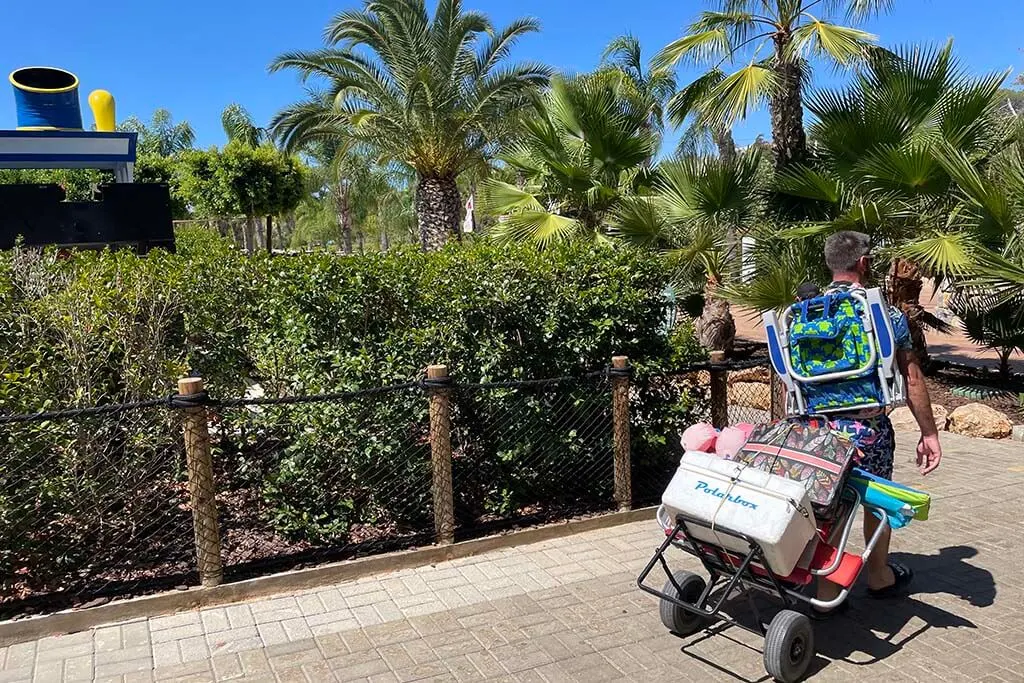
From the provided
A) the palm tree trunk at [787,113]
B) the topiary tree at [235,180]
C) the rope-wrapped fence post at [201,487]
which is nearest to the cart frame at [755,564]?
the rope-wrapped fence post at [201,487]

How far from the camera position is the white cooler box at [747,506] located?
3148 millimetres

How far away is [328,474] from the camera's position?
473 cm

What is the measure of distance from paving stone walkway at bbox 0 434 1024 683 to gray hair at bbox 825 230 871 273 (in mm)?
1702

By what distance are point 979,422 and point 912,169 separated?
8.08 ft

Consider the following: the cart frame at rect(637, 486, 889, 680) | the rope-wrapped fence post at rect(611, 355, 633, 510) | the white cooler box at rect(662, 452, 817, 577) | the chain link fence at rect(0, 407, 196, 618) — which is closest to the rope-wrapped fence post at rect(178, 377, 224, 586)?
the chain link fence at rect(0, 407, 196, 618)

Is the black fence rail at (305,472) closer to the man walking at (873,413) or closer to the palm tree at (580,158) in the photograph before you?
the man walking at (873,413)

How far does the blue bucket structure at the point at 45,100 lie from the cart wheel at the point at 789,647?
47.7 feet

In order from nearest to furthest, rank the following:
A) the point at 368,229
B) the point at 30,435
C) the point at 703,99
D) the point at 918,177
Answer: the point at 30,435 → the point at 918,177 → the point at 703,99 → the point at 368,229

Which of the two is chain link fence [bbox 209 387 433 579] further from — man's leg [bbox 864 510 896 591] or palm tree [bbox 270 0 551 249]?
palm tree [bbox 270 0 551 249]

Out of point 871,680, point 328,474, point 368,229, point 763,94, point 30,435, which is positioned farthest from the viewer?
point 368,229

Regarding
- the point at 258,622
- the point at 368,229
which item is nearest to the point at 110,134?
the point at 258,622

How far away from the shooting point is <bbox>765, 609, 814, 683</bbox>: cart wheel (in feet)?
→ 10.8

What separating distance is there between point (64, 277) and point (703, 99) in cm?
717

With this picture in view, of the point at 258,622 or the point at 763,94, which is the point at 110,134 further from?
the point at 258,622
